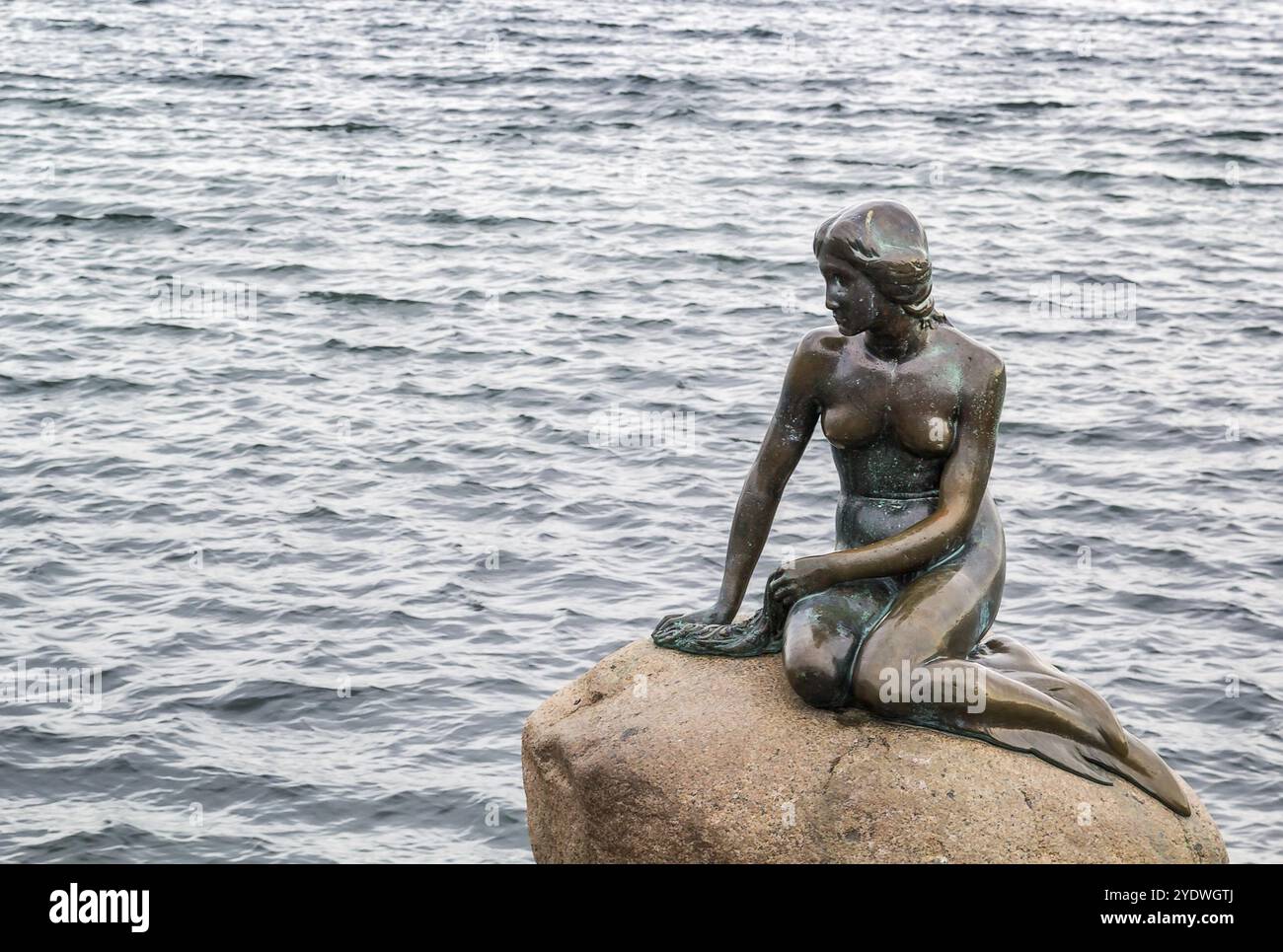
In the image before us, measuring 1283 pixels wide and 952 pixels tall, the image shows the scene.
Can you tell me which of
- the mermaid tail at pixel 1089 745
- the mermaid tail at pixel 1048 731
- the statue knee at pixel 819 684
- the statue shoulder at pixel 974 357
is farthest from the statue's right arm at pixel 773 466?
the mermaid tail at pixel 1089 745

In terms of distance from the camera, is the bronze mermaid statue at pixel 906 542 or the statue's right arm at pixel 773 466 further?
the statue's right arm at pixel 773 466

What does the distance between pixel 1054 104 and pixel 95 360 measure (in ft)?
48.6

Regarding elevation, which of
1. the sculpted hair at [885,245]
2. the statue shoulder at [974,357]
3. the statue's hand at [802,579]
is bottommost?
the statue's hand at [802,579]

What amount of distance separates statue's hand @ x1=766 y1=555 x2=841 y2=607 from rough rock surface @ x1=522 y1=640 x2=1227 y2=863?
35cm

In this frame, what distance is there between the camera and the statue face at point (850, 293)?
8.48 m

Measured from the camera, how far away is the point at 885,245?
8430 mm

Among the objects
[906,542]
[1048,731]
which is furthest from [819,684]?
[1048,731]

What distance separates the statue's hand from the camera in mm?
8766

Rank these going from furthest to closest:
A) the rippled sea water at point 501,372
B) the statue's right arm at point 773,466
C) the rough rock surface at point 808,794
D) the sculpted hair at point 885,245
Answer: the rippled sea water at point 501,372, the statue's right arm at point 773,466, the sculpted hair at point 885,245, the rough rock surface at point 808,794

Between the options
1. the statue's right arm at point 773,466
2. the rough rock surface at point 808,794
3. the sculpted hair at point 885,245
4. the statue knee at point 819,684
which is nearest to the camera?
the rough rock surface at point 808,794

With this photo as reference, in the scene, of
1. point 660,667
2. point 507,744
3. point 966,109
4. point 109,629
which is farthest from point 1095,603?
point 966,109

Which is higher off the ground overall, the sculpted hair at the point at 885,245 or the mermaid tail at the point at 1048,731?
the sculpted hair at the point at 885,245

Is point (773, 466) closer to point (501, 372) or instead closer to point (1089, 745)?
point (1089, 745)

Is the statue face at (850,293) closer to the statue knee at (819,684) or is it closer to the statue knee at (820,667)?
the statue knee at (820,667)
